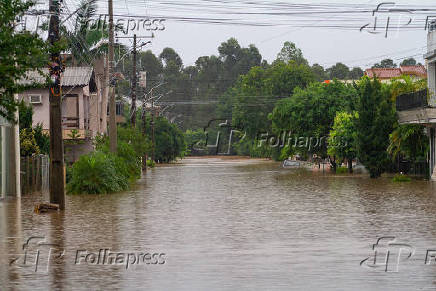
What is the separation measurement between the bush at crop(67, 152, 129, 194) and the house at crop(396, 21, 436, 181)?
16762 millimetres

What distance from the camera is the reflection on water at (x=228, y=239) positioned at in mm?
12305

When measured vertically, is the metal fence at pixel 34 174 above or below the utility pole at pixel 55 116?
below

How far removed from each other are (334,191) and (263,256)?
22034 millimetres

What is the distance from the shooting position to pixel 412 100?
48094 mm

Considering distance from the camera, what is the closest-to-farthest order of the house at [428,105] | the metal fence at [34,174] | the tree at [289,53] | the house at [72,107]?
the metal fence at [34,174], the house at [428,105], the house at [72,107], the tree at [289,53]

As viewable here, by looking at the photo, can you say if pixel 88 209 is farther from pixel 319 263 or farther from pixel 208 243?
pixel 319 263

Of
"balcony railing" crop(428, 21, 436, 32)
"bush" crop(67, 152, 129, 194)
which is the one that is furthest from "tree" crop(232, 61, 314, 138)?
"bush" crop(67, 152, 129, 194)

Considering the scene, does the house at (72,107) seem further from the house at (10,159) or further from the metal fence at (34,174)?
the house at (10,159)

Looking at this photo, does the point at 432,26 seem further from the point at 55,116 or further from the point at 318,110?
the point at 55,116

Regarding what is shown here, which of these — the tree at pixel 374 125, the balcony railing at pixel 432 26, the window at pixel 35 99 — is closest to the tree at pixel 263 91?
the tree at pixel 374 125

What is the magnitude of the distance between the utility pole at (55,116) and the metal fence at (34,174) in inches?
357

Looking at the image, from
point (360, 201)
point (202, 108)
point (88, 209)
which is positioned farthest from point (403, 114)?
point (202, 108)

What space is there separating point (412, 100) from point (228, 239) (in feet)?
106

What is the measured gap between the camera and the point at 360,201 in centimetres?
2978
